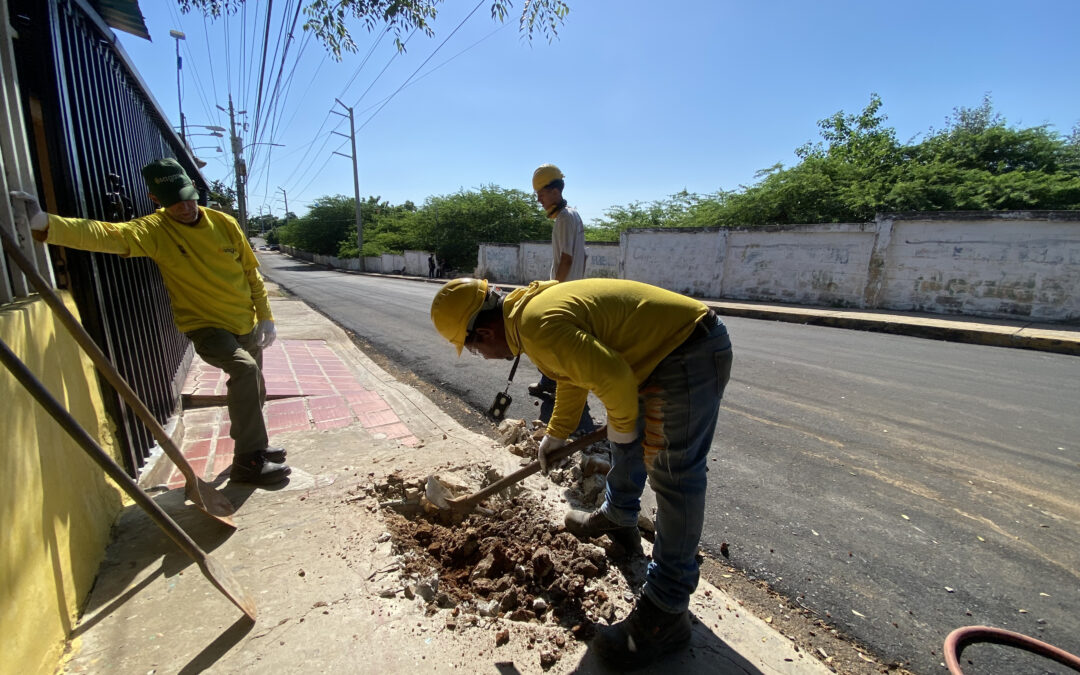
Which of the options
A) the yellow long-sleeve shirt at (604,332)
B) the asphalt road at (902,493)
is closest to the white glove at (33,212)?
the yellow long-sleeve shirt at (604,332)

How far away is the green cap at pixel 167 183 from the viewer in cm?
239

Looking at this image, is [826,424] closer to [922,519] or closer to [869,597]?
[922,519]

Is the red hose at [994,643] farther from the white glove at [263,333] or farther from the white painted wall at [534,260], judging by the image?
the white painted wall at [534,260]

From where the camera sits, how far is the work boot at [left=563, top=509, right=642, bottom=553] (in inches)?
86.7

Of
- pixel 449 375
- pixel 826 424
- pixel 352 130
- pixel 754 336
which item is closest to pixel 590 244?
pixel 754 336

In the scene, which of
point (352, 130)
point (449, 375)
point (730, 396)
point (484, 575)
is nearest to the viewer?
point (484, 575)

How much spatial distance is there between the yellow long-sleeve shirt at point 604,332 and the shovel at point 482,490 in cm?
35

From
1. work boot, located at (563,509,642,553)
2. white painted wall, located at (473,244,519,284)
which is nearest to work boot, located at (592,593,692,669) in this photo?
work boot, located at (563,509,642,553)

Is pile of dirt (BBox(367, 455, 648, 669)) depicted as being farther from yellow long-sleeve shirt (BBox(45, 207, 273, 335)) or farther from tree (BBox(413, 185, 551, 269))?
tree (BBox(413, 185, 551, 269))

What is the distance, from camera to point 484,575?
6.57 ft

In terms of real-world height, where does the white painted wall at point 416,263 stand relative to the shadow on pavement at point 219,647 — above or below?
above

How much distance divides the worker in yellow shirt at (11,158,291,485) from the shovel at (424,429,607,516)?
36.3 inches

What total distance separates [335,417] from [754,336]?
6910mm

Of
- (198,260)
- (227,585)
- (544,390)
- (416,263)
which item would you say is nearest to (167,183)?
(198,260)
